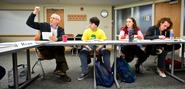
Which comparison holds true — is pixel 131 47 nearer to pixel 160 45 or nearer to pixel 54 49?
pixel 160 45

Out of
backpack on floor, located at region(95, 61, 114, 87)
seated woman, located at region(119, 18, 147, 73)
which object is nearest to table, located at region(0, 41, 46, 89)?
backpack on floor, located at region(95, 61, 114, 87)

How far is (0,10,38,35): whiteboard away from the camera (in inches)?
282

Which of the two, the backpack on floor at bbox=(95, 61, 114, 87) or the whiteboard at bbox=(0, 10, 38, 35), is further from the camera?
the whiteboard at bbox=(0, 10, 38, 35)

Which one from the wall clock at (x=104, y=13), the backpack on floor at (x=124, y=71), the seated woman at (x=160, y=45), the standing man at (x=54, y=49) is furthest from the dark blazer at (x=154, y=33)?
the wall clock at (x=104, y=13)

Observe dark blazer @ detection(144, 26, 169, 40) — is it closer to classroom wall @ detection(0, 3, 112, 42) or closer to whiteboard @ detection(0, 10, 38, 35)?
classroom wall @ detection(0, 3, 112, 42)

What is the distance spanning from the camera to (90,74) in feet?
11.6

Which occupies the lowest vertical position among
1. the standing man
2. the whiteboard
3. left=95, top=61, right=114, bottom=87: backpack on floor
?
left=95, top=61, right=114, bottom=87: backpack on floor

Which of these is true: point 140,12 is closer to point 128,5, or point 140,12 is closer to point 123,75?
point 128,5

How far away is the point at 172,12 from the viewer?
5406 mm

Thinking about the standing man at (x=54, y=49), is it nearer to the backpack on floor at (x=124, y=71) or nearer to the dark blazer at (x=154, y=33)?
the backpack on floor at (x=124, y=71)

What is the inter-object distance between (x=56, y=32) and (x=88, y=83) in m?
1.00

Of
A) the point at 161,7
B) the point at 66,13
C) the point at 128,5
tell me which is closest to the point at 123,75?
the point at 161,7

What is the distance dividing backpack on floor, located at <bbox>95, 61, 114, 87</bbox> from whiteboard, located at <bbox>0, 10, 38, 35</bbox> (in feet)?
16.1

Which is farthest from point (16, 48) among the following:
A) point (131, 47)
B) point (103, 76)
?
point (131, 47)
